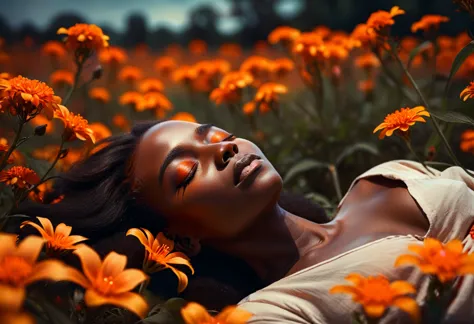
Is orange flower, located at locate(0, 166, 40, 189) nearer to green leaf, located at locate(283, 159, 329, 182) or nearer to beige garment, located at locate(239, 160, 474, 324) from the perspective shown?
beige garment, located at locate(239, 160, 474, 324)

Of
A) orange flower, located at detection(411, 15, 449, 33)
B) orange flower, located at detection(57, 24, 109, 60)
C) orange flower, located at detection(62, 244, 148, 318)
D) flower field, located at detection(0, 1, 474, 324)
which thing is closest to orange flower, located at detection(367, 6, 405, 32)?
flower field, located at detection(0, 1, 474, 324)

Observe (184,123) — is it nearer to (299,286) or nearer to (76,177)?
(76,177)

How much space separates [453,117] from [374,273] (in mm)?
322

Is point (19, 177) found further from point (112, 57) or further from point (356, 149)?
point (112, 57)

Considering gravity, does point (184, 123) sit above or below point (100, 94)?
above

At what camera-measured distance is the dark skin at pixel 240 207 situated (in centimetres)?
101

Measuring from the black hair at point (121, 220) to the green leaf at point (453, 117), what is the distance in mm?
441

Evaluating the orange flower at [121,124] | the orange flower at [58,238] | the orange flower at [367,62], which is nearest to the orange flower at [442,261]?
the orange flower at [58,238]

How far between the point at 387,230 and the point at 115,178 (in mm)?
511

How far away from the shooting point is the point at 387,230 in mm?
1040

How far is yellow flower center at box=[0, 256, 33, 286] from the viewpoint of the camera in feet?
1.88

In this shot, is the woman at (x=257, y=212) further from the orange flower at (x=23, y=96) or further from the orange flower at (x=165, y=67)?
the orange flower at (x=165, y=67)

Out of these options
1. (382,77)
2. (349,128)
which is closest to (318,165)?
(349,128)

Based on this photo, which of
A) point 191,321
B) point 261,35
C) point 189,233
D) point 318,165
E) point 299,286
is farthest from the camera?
point 261,35
